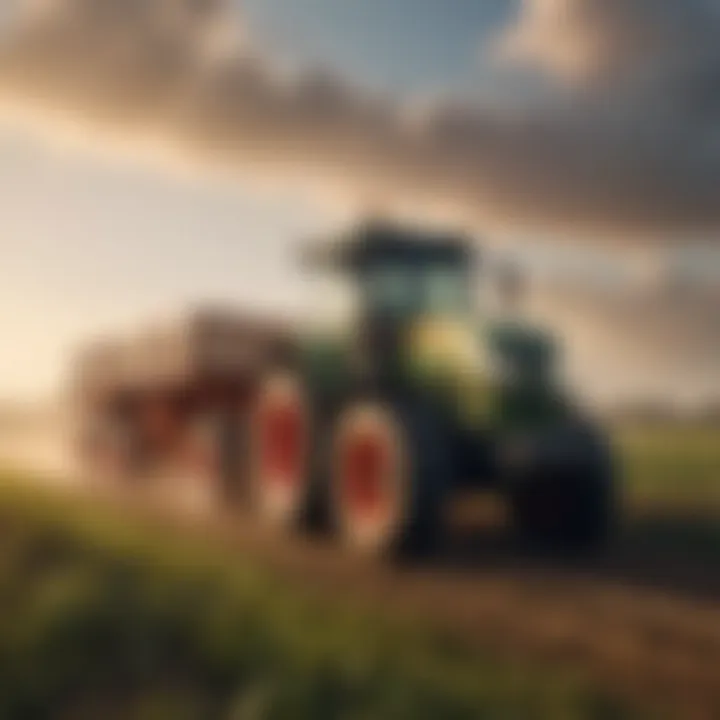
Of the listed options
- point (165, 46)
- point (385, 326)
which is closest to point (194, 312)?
point (165, 46)

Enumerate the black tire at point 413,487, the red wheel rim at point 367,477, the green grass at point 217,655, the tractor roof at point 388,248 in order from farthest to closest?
the red wheel rim at point 367,477 < the black tire at point 413,487 < the tractor roof at point 388,248 < the green grass at point 217,655

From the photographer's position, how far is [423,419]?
134 inches

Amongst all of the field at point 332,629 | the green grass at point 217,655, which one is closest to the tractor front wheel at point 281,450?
the field at point 332,629

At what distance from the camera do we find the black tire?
10.8 feet

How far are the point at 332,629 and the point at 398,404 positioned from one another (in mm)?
1112

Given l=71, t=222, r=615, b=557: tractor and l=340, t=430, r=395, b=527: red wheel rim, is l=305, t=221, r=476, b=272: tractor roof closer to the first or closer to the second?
l=71, t=222, r=615, b=557: tractor

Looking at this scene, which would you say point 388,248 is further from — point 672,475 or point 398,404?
point 672,475

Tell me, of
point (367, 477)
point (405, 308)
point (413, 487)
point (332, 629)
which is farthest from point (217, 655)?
point (405, 308)

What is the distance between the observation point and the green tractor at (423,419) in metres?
3.33

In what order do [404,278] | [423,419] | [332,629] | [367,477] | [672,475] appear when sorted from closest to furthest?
[332,629] < [423,419] < [367,477] < [404,278] < [672,475]

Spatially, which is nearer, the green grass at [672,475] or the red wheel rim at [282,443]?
the green grass at [672,475]

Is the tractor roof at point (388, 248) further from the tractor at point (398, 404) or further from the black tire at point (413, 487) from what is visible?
the black tire at point (413, 487)

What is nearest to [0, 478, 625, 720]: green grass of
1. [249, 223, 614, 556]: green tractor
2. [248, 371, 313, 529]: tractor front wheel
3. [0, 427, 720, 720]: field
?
[0, 427, 720, 720]: field

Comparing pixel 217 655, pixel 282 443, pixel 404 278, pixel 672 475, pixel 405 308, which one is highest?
pixel 404 278
